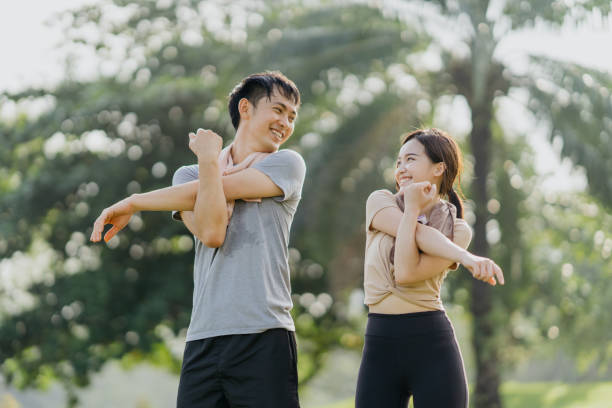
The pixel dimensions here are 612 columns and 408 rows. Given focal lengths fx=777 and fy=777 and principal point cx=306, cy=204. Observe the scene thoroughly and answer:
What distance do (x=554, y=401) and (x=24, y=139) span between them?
14374mm

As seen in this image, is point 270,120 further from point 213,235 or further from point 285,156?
point 213,235

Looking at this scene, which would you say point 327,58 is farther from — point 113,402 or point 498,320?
point 113,402

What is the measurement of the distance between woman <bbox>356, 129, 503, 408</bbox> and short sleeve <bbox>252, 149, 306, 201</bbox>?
28 centimetres

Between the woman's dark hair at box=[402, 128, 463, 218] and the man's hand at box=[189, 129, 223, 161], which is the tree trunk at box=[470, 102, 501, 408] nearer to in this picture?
the woman's dark hair at box=[402, 128, 463, 218]

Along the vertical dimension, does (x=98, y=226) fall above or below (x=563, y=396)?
above

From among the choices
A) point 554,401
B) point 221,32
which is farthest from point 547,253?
point 554,401

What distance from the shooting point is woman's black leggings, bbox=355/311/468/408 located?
97.6 inches

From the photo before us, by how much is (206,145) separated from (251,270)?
42 centimetres

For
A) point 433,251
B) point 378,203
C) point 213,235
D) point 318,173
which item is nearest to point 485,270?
point 433,251

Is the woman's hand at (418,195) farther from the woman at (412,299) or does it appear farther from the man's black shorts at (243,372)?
the man's black shorts at (243,372)

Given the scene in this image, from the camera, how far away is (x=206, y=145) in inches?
95.7

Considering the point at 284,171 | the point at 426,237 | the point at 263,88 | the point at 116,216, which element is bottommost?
the point at 426,237

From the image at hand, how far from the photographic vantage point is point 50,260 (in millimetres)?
15391

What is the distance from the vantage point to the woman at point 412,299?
2.48 m
